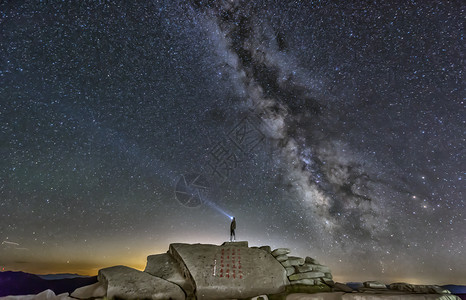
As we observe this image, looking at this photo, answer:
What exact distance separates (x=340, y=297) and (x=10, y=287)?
8374 centimetres

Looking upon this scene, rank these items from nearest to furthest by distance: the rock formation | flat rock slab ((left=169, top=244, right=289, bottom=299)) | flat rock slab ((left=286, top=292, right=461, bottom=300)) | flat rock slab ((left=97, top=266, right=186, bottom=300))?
flat rock slab ((left=286, top=292, right=461, bottom=300))
flat rock slab ((left=97, top=266, right=186, bottom=300))
the rock formation
flat rock slab ((left=169, top=244, right=289, bottom=299))

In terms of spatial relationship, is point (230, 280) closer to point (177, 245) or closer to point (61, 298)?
point (177, 245)

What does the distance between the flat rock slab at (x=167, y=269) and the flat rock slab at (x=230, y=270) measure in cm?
38

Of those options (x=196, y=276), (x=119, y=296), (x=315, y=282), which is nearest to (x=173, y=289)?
(x=196, y=276)

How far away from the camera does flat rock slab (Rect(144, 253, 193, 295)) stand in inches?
507

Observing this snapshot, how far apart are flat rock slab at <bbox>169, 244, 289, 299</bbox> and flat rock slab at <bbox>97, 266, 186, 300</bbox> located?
1.07 metres

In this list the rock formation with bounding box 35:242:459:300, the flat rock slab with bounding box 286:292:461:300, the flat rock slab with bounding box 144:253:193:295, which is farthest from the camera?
the flat rock slab with bounding box 144:253:193:295

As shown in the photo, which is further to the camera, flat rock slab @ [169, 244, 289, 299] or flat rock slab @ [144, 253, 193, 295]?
flat rock slab @ [144, 253, 193, 295]

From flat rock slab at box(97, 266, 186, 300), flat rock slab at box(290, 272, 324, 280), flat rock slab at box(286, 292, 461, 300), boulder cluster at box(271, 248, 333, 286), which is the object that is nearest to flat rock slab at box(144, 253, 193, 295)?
flat rock slab at box(97, 266, 186, 300)

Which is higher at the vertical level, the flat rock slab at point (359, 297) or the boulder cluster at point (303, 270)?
the boulder cluster at point (303, 270)

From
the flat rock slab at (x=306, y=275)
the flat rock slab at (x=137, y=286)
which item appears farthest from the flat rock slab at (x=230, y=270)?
the flat rock slab at (x=137, y=286)

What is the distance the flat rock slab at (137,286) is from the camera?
11938 mm

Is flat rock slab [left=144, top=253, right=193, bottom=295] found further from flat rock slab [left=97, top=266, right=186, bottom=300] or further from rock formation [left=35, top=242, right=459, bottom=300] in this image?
flat rock slab [left=97, top=266, right=186, bottom=300]

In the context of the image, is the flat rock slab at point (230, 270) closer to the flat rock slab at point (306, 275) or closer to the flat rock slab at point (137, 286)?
the flat rock slab at point (306, 275)
